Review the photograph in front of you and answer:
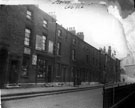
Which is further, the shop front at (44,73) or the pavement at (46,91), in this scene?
the shop front at (44,73)

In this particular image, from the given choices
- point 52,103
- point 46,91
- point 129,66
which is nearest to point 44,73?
point 46,91

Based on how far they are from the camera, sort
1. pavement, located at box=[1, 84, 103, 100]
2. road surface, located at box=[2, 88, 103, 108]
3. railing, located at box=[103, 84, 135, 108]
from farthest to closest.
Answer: pavement, located at box=[1, 84, 103, 100] < railing, located at box=[103, 84, 135, 108] < road surface, located at box=[2, 88, 103, 108]

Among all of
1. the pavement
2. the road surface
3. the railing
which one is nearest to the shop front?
the pavement

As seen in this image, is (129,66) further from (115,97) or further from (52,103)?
(115,97)

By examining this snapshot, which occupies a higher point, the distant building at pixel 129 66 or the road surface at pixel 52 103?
the distant building at pixel 129 66

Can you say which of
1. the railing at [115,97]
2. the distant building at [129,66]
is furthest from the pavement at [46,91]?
the distant building at [129,66]

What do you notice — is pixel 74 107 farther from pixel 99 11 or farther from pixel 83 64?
pixel 99 11

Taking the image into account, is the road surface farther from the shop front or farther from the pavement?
the shop front

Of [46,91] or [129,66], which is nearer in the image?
[129,66]

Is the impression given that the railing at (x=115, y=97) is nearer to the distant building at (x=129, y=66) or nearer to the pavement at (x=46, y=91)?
the pavement at (x=46, y=91)

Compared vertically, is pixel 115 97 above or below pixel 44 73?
below

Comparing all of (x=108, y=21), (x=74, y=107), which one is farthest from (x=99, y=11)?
(x=74, y=107)
